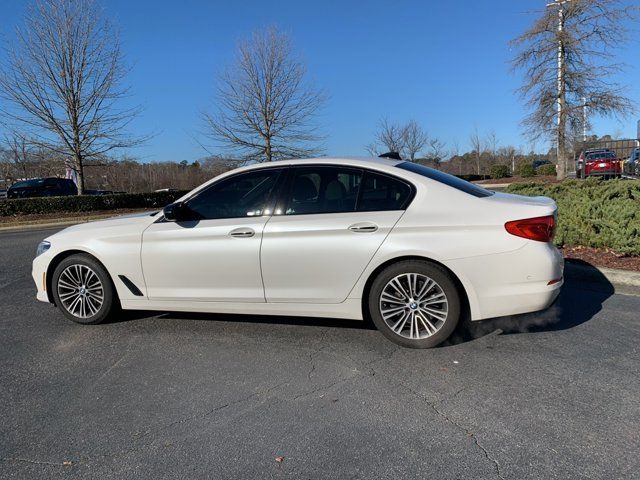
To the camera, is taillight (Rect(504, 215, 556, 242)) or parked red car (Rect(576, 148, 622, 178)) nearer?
taillight (Rect(504, 215, 556, 242))

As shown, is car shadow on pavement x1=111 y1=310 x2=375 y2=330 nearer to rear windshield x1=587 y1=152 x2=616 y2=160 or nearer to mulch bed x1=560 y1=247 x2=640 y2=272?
mulch bed x1=560 y1=247 x2=640 y2=272

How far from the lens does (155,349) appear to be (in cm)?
414

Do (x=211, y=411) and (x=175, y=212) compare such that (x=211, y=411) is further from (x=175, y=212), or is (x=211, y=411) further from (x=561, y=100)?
(x=561, y=100)

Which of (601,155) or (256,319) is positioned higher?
(601,155)

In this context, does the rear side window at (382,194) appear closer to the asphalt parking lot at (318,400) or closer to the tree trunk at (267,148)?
the asphalt parking lot at (318,400)

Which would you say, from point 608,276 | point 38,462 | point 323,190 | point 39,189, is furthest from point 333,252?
point 39,189

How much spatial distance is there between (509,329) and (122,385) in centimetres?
325

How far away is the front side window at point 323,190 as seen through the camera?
4113 millimetres

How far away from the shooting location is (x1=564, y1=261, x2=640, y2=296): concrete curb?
5559mm

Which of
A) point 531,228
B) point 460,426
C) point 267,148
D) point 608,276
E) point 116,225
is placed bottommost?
point 460,426

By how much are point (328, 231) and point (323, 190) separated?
1.37 ft

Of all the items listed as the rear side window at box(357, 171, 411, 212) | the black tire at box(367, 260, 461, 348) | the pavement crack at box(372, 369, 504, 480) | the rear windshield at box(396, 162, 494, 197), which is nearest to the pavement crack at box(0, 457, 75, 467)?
the pavement crack at box(372, 369, 504, 480)

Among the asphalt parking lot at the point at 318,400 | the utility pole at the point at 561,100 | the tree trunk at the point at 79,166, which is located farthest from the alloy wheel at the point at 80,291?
the utility pole at the point at 561,100

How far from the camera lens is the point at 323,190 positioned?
4.19 meters
